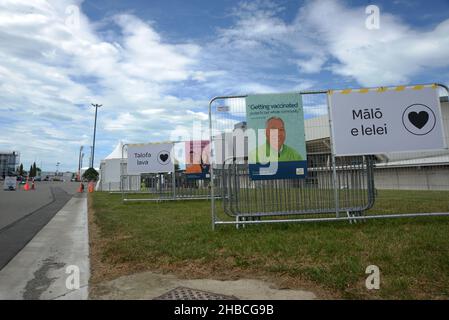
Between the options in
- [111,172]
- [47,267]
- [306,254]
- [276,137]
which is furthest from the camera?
[111,172]

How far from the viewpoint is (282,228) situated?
23.9ft

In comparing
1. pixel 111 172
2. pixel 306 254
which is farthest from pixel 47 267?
pixel 111 172

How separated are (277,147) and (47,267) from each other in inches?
179

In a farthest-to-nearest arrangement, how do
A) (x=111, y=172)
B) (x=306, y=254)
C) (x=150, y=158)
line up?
(x=111, y=172) → (x=150, y=158) → (x=306, y=254)

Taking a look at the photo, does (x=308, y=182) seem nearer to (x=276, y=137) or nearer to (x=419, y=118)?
(x=276, y=137)

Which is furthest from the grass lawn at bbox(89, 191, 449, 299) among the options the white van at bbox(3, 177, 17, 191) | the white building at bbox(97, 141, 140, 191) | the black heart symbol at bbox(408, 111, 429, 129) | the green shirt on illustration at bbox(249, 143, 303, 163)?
the white van at bbox(3, 177, 17, 191)

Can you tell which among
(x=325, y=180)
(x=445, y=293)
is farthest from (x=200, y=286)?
(x=325, y=180)

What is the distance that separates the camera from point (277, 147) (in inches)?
285

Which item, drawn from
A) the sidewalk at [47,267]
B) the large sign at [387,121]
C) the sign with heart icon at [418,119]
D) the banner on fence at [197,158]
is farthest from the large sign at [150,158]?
the sign with heart icon at [418,119]

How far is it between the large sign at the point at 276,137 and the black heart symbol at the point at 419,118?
2193mm

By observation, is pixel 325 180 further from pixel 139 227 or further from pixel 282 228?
pixel 139 227

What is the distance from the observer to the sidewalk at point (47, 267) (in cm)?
423

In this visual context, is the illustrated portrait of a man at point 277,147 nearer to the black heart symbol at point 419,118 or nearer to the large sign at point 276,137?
the large sign at point 276,137

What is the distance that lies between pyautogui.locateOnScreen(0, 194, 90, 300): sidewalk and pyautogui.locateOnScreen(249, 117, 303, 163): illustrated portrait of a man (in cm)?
380
